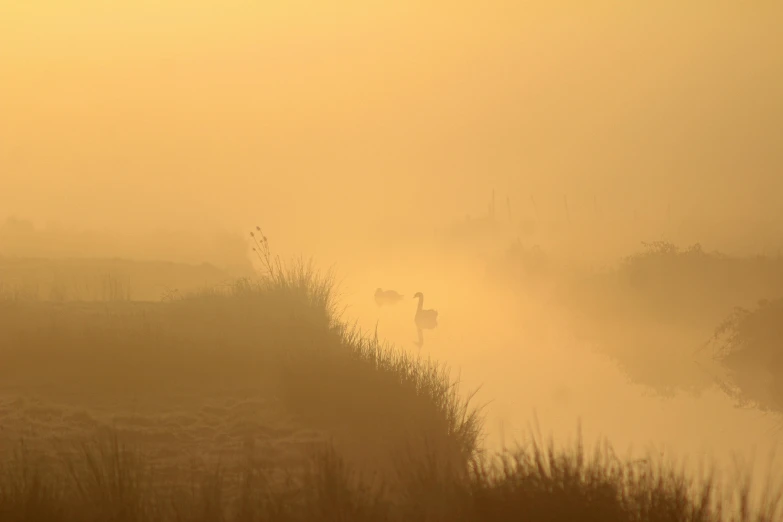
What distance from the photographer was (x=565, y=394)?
82.6 ft

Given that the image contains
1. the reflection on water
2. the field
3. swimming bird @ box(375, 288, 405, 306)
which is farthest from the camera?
swimming bird @ box(375, 288, 405, 306)

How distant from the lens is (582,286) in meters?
44.9

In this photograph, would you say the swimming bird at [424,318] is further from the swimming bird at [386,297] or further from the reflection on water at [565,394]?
the swimming bird at [386,297]

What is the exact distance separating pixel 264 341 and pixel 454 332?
75.8ft

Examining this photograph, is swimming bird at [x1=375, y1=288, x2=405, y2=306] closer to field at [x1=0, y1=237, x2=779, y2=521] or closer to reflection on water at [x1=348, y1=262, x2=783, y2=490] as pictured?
reflection on water at [x1=348, y1=262, x2=783, y2=490]

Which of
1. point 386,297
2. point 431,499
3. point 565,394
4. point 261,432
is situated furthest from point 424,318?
point 431,499

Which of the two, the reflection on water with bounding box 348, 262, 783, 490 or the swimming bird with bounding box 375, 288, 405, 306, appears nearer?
the reflection on water with bounding box 348, 262, 783, 490

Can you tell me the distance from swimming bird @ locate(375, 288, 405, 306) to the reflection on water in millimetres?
471

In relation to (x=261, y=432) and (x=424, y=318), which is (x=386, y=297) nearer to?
(x=424, y=318)

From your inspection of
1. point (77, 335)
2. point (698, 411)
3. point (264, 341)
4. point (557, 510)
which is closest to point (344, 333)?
point (264, 341)

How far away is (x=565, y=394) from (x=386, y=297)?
15.1m

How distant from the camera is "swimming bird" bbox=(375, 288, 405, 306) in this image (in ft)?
128

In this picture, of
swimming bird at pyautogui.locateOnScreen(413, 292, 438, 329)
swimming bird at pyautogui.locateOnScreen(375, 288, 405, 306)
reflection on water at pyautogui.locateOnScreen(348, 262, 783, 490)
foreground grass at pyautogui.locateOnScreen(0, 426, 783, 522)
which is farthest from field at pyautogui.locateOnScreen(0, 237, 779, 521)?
swimming bird at pyautogui.locateOnScreen(375, 288, 405, 306)

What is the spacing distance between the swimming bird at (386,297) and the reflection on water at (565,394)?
0.47 meters
